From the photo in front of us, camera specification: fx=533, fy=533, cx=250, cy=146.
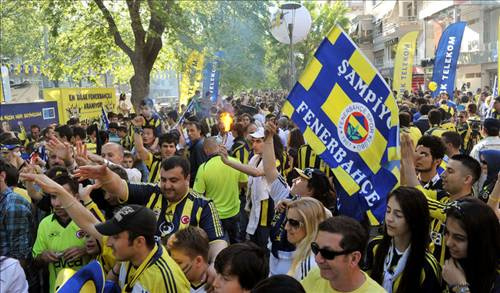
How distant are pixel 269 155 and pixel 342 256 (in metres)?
2.65

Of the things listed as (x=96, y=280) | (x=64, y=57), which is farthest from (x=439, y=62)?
(x=96, y=280)

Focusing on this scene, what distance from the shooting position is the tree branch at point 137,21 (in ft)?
59.6

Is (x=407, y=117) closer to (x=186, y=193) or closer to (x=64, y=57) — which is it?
(x=186, y=193)

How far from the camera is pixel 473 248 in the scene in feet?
10.5

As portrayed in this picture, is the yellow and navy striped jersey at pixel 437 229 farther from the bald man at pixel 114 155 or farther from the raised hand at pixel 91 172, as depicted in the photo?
the bald man at pixel 114 155

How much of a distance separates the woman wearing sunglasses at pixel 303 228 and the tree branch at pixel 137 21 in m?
15.8

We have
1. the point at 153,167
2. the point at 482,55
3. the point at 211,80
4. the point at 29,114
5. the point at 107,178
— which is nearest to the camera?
the point at 107,178

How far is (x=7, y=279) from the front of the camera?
305 cm

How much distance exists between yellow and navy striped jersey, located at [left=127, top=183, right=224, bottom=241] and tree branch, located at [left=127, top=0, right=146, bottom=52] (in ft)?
48.7

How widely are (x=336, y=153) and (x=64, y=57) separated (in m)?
18.4

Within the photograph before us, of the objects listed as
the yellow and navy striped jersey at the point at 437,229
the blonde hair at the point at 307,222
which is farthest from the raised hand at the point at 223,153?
the yellow and navy striped jersey at the point at 437,229

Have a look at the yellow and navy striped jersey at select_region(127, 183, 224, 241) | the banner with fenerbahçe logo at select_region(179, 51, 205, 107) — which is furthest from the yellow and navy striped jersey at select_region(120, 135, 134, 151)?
the banner with fenerbahçe logo at select_region(179, 51, 205, 107)

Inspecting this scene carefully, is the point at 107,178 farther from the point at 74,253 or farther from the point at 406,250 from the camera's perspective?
the point at 406,250

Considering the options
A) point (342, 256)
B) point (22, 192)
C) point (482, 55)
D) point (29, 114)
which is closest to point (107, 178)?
→ point (22, 192)
